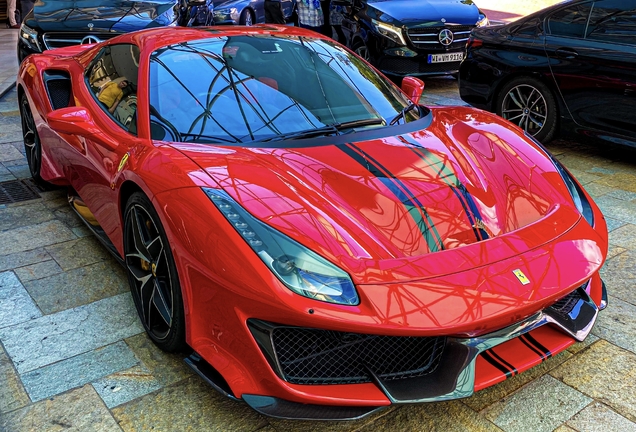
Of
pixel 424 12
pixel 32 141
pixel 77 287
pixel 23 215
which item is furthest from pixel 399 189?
pixel 424 12

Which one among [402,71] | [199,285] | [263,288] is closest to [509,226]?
[263,288]

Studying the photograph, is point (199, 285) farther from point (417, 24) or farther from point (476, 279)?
point (417, 24)

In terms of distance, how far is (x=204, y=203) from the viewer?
2.42 metres

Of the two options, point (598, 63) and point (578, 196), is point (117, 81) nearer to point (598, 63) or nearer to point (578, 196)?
point (578, 196)

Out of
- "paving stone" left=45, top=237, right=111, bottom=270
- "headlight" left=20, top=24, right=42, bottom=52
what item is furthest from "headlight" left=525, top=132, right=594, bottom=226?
"headlight" left=20, top=24, right=42, bottom=52

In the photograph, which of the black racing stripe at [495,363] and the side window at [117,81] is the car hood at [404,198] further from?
the side window at [117,81]

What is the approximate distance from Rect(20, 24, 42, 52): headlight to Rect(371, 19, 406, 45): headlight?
12.4 ft

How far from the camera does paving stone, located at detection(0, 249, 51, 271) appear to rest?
3.72m

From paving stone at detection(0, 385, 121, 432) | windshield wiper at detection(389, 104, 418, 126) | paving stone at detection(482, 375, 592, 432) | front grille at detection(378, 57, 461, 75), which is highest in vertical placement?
windshield wiper at detection(389, 104, 418, 126)

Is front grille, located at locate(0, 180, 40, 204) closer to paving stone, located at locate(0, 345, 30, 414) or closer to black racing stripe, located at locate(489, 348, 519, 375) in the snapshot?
paving stone, located at locate(0, 345, 30, 414)

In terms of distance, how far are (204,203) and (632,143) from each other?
3.73m

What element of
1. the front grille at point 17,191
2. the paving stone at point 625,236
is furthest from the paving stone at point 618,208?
the front grille at point 17,191

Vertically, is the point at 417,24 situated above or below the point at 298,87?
below

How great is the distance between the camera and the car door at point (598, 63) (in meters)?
4.99
